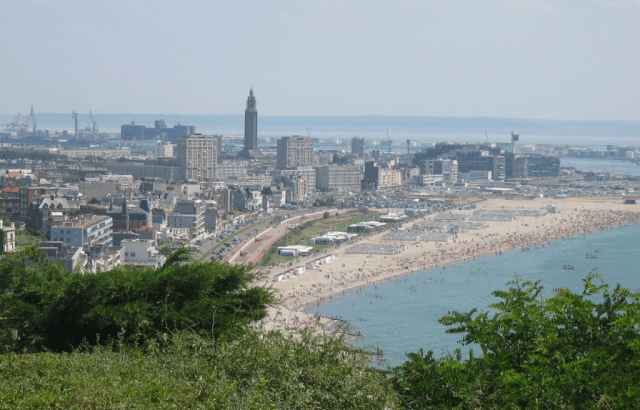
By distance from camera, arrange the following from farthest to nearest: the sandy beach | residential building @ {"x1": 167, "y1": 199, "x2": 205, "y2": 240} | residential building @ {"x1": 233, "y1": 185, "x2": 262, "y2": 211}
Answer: residential building @ {"x1": 233, "y1": 185, "x2": 262, "y2": 211} < residential building @ {"x1": 167, "y1": 199, "x2": 205, "y2": 240} < the sandy beach

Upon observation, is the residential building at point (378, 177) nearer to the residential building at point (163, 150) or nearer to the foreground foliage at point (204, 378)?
the residential building at point (163, 150)

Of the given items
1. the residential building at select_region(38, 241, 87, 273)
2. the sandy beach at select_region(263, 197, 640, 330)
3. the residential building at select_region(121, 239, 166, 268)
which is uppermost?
the residential building at select_region(38, 241, 87, 273)

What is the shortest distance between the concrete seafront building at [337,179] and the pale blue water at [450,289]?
104 feet

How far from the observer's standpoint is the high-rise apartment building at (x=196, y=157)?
65688 millimetres

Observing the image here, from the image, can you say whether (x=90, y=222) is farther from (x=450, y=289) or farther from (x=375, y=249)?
(x=450, y=289)

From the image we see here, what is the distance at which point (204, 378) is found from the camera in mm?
6055

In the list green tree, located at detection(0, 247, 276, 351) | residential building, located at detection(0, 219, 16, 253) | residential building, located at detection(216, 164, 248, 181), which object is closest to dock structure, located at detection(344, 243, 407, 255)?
residential building, located at detection(0, 219, 16, 253)

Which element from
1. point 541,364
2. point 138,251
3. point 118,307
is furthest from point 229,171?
point 541,364

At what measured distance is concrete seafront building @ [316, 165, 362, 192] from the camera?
68438 millimetres

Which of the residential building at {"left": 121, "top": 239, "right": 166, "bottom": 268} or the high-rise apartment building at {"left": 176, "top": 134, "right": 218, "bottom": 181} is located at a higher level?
the high-rise apartment building at {"left": 176, "top": 134, "right": 218, "bottom": 181}

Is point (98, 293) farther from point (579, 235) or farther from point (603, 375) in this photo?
point (579, 235)

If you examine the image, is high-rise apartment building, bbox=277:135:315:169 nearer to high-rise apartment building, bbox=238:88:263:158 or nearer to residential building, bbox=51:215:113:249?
high-rise apartment building, bbox=238:88:263:158

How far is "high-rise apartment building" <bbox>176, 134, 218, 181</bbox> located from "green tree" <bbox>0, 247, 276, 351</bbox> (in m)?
57.0

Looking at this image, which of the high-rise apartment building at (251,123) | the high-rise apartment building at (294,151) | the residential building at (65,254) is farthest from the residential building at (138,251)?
the high-rise apartment building at (251,123)
